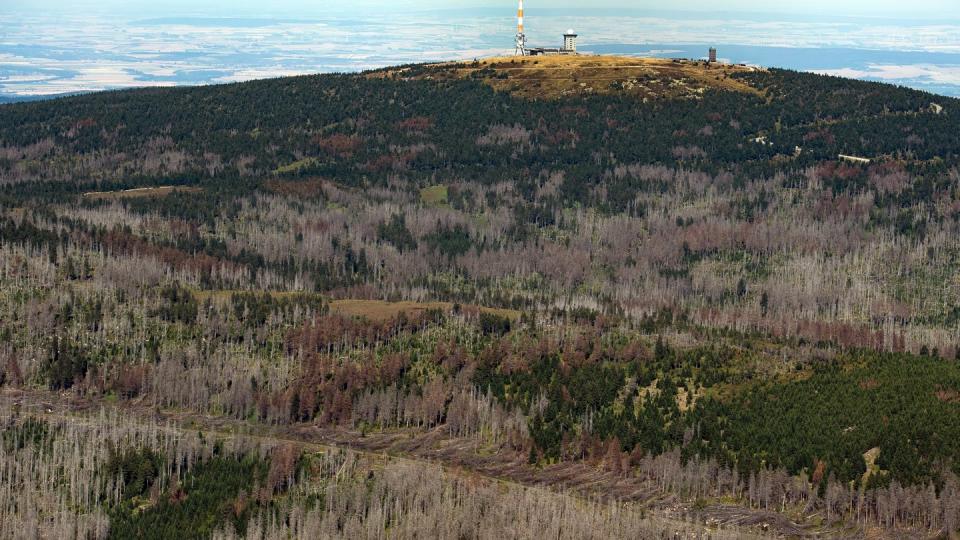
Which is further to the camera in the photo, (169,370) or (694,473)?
(169,370)

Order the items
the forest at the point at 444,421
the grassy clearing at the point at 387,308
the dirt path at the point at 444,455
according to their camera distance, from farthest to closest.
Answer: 1. the grassy clearing at the point at 387,308
2. the dirt path at the point at 444,455
3. the forest at the point at 444,421

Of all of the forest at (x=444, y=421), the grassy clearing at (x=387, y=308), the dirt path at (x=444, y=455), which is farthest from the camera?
the grassy clearing at (x=387, y=308)

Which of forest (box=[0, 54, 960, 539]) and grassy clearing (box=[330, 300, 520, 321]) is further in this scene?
grassy clearing (box=[330, 300, 520, 321])

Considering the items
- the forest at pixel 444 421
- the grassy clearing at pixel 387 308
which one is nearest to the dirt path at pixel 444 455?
the forest at pixel 444 421

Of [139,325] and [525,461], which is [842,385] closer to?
[525,461]

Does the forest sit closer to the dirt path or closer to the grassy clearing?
the dirt path

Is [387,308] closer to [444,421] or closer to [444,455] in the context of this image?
[444,421]

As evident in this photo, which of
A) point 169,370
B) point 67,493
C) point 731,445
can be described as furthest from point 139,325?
point 731,445

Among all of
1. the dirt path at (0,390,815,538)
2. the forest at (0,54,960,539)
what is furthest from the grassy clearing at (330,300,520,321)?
the dirt path at (0,390,815,538)

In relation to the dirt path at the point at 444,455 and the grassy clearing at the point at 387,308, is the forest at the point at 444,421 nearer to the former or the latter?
the dirt path at the point at 444,455

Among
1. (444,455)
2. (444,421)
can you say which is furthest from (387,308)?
(444,455)

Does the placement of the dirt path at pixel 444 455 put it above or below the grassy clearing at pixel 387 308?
below
